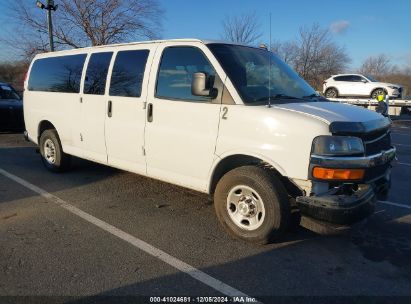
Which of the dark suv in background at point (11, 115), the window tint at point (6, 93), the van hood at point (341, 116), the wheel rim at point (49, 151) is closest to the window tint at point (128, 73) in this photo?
the van hood at point (341, 116)

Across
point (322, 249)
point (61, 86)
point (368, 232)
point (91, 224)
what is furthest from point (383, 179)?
point (61, 86)

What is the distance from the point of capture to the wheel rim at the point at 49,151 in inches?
286

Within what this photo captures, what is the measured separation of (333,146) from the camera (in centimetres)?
379

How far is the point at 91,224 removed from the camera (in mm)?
4832

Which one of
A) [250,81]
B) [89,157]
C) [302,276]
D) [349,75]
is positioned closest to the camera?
[302,276]

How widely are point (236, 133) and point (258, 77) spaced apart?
0.84 meters

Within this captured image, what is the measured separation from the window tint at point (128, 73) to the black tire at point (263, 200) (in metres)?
1.84

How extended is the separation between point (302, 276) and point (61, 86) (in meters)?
5.06

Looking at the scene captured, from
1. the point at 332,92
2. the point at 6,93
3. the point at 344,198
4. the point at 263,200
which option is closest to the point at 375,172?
the point at 344,198

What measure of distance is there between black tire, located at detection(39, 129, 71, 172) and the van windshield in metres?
3.68

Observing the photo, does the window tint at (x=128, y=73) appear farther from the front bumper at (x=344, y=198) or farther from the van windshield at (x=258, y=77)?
the front bumper at (x=344, y=198)

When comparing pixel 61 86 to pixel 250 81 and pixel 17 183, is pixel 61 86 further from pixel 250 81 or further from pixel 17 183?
pixel 250 81

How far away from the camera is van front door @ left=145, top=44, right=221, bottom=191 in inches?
180

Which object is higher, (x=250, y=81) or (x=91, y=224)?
(x=250, y=81)
